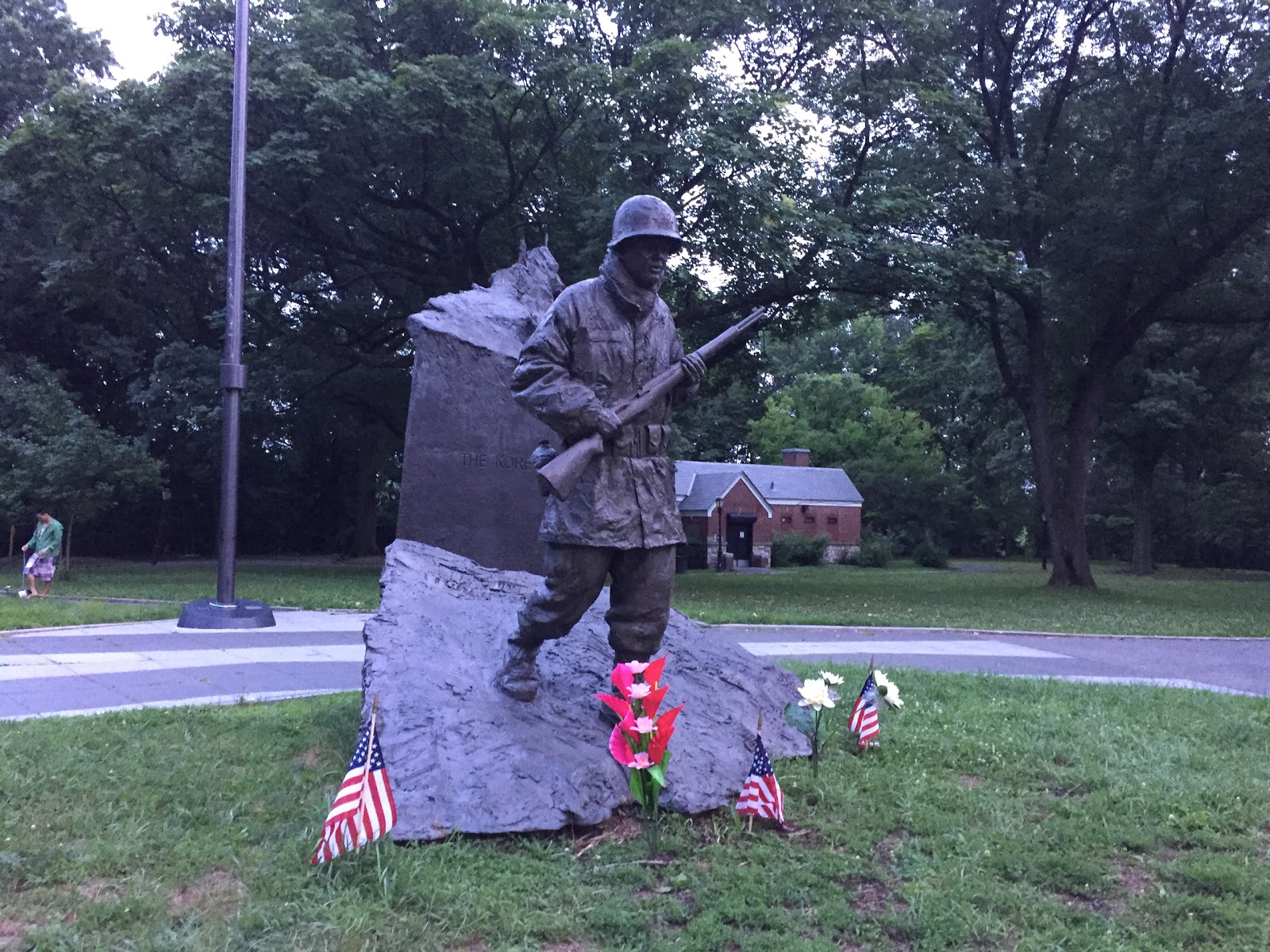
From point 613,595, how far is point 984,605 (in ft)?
48.0

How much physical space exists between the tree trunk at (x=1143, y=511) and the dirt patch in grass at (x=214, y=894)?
34.8 meters

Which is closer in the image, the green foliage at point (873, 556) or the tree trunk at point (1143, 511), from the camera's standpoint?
the tree trunk at point (1143, 511)

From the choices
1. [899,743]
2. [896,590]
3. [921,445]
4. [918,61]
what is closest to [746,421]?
[921,445]

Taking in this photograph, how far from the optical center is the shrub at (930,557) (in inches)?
1629

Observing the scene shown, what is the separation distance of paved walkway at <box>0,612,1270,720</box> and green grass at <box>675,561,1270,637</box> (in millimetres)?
974

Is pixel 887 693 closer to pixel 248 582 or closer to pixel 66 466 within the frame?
pixel 248 582

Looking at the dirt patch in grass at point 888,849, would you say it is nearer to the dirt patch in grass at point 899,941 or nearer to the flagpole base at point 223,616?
the dirt patch in grass at point 899,941

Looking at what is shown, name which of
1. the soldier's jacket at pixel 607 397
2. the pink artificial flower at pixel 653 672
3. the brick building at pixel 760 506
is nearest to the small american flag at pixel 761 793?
the pink artificial flower at pixel 653 672

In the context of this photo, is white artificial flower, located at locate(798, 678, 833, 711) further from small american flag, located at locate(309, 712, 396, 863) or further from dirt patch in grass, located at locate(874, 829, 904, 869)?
small american flag, located at locate(309, 712, 396, 863)

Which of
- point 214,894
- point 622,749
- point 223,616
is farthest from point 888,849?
point 223,616

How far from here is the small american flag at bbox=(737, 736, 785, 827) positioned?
448 centimetres

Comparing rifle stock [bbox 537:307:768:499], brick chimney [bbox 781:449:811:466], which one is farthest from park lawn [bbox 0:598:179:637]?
brick chimney [bbox 781:449:811:466]

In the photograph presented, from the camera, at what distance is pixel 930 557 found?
4138 centimetres

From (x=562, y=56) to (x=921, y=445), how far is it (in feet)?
122
